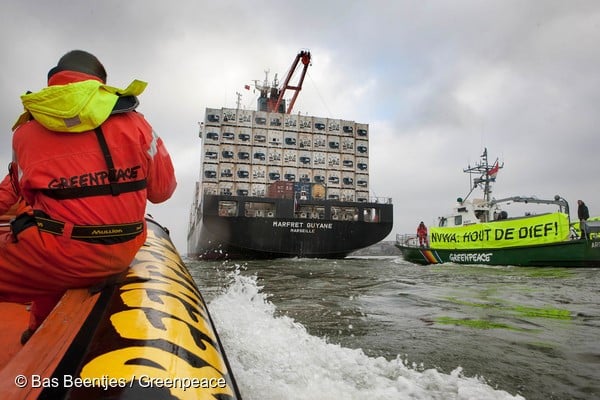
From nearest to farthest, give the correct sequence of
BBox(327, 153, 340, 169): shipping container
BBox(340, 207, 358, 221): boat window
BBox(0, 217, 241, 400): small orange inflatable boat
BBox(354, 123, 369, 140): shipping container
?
BBox(0, 217, 241, 400): small orange inflatable boat
BBox(340, 207, 358, 221): boat window
BBox(327, 153, 340, 169): shipping container
BBox(354, 123, 369, 140): shipping container

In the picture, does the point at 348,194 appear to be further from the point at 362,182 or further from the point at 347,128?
the point at 347,128

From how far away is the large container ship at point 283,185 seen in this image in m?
15.2

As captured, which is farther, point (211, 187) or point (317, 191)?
point (211, 187)

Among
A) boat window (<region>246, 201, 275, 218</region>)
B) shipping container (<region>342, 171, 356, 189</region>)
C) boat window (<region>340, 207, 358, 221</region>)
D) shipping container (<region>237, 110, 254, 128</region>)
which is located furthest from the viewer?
shipping container (<region>342, 171, 356, 189</region>)

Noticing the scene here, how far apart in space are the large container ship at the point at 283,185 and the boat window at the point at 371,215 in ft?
0.36

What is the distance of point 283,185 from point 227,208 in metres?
3.52

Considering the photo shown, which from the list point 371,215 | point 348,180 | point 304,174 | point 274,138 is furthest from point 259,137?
point 371,215

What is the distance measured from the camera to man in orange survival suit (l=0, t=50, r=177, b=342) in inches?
52.8

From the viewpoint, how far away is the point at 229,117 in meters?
23.3

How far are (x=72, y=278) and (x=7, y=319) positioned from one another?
1.57m

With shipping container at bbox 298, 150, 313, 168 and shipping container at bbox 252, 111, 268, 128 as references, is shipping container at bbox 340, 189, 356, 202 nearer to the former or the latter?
shipping container at bbox 298, 150, 313, 168

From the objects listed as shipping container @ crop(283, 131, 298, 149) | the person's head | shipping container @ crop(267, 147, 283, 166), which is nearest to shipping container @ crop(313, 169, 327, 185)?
shipping container @ crop(283, 131, 298, 149)

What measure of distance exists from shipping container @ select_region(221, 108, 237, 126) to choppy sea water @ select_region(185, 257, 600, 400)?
1962 cm

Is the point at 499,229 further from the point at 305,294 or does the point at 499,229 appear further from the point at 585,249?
the point at 305,294
